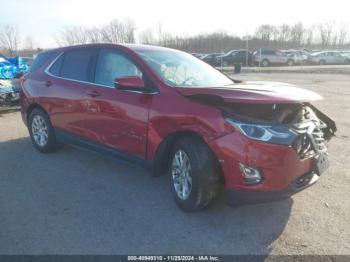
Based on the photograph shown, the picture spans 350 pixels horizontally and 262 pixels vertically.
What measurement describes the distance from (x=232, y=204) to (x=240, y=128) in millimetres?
736

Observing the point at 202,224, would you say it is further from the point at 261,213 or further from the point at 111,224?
the point at 111,224

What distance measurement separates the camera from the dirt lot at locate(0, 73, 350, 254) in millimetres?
3035

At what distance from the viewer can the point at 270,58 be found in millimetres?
37344

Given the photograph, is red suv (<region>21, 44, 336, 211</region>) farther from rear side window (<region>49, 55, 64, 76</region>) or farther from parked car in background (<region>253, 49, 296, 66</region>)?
parked car in background (<region>253, 49, 296, 66</region>)

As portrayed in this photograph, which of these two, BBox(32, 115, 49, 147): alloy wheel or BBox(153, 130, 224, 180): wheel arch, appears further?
BBox(32, 115, 49, 147): alloy wheel

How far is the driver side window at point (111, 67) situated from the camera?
13.8 ft

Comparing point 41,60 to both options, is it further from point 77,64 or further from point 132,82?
point 132,82

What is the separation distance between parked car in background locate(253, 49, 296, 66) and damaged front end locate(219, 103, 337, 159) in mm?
34828

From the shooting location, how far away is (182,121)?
11.4 ft

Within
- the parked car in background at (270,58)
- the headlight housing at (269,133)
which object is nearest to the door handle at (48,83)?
the headlight housing at (269,133)

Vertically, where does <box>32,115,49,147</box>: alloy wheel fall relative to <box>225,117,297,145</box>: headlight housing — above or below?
below

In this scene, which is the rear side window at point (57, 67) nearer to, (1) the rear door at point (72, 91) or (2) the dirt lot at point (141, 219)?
(1) the rear door at point (72, 91)

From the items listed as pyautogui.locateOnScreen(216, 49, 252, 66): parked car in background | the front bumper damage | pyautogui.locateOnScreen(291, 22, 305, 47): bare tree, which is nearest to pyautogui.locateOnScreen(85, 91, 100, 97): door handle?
the front bumper damage

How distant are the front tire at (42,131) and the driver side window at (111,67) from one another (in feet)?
5.20
